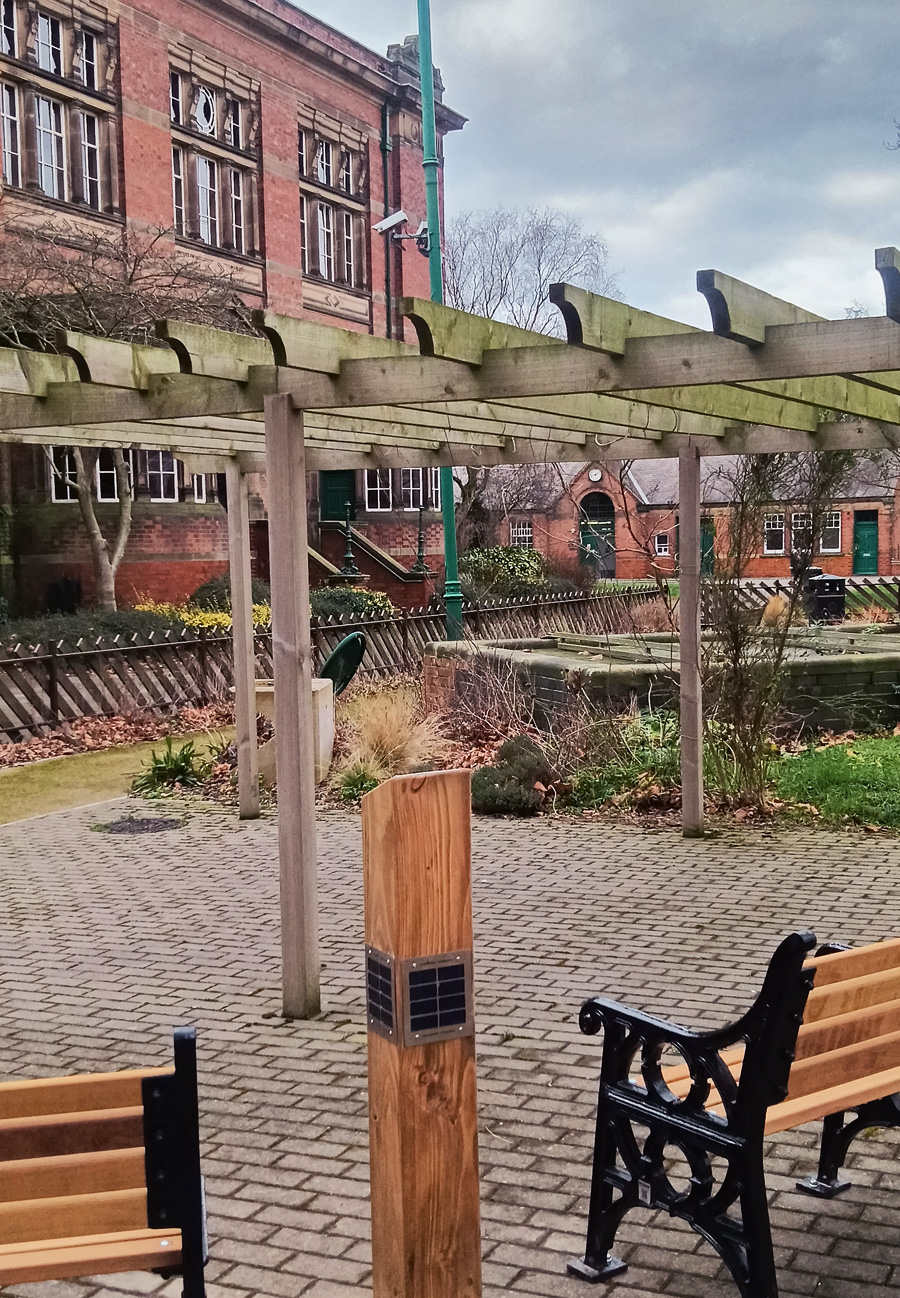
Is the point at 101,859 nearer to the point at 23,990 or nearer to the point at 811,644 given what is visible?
the point at 23,990

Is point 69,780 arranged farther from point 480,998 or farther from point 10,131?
point 10,131

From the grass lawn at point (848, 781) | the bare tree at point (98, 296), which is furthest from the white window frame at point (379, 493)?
the grass lawn at point (848, 781)

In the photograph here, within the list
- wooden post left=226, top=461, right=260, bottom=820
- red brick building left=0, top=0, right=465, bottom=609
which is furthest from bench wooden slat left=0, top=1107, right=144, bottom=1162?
red brick building left=0, top=0, right=465, bottom=609

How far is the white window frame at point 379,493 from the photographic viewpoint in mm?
31594

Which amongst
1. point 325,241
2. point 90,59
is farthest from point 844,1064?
point 325,241

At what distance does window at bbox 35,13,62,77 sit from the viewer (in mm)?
23766

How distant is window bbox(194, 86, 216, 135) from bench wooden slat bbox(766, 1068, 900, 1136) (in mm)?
27234

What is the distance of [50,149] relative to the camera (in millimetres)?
24078

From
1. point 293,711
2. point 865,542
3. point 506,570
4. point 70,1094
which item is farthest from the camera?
point 865,542

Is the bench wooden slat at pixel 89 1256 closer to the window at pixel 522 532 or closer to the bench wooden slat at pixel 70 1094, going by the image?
the bench wooden slat at pixel 70 1094

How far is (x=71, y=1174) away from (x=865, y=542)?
46512mm

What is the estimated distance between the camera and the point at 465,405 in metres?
6.93

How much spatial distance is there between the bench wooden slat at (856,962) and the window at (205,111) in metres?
26.9

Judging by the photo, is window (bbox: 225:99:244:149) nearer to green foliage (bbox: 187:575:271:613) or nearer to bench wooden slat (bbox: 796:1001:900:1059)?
green foliage (bbox: 187:575:271:613)
